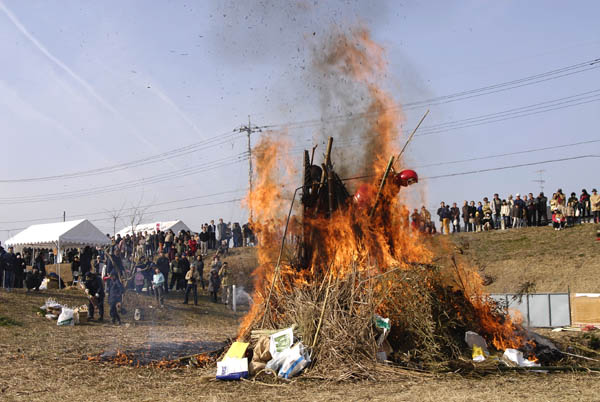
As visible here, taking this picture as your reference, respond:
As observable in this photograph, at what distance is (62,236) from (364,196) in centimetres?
2252

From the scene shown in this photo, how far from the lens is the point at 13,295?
73.3 feet

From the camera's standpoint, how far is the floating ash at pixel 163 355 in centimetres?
1148

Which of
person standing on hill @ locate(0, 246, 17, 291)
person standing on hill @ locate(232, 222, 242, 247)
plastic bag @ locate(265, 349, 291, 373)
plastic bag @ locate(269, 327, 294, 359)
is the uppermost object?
person standing on hill @ locate(232, 222, 242, 247)

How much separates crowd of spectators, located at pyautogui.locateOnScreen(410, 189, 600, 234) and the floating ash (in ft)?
68.0

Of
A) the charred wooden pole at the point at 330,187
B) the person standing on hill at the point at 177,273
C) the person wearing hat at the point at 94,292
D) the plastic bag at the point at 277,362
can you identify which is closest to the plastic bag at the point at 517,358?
the plastic bag at the point at 277,362

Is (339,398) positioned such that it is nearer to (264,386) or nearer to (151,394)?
(264,386)

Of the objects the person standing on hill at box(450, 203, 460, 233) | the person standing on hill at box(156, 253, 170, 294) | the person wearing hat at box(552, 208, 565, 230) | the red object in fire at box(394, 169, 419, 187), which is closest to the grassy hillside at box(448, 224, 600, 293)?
the person wearing hat at box(552, 208, 565, 230)

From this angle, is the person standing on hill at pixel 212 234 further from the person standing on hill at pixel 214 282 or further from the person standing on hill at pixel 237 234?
the person standing on hill at pixel 214 282

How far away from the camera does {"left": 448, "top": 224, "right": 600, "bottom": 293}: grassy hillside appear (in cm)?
2436

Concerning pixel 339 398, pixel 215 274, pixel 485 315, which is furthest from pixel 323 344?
pixel 215 274

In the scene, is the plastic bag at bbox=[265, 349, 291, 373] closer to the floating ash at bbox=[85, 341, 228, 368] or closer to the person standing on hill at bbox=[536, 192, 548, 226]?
the floating ash at bbox=[85, 341, 228, 368]

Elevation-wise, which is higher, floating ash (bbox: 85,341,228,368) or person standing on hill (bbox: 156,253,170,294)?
person standing on hill (bbox: 156,253,170,294)

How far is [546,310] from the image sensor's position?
19266mm

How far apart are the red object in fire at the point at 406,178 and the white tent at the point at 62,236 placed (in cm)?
2224
